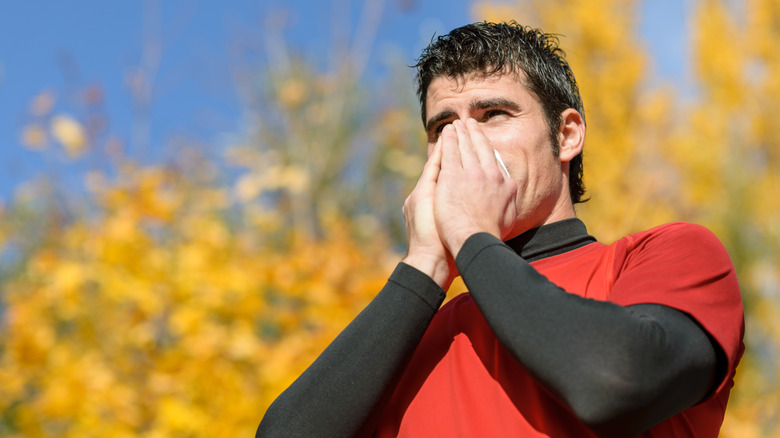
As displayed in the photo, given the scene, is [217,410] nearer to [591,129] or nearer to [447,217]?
[447,217]

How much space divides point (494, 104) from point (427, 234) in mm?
A: 385

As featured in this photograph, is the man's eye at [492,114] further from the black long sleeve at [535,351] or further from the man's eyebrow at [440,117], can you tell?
the black long sleeve at [535,351]

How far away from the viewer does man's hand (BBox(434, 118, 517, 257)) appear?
1128mm

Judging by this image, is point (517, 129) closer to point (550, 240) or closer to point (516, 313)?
point (550, 240)

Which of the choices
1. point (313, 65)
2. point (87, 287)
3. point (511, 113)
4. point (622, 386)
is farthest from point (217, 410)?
point (313, 65)

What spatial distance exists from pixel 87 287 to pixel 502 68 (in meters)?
3.20

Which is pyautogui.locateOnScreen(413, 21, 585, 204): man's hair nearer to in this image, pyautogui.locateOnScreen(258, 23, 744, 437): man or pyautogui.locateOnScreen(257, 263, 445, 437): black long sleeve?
pyautogui.locateOnScreen(258, 23, 744, 437): man

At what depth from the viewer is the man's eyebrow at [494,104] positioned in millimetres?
1431

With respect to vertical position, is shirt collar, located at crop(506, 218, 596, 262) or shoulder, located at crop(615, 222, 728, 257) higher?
shirt collar, located at crop(506, 218, 596, 262)

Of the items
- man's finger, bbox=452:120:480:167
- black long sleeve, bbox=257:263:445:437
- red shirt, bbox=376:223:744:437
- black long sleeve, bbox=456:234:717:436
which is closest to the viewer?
black long sleeve, bbox=456:234:717:436

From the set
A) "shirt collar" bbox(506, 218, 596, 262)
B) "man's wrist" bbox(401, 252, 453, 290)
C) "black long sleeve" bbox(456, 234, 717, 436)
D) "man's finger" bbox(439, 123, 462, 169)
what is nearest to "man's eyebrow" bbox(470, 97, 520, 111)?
"man's finger" bbox(439, 123, 462, 169)

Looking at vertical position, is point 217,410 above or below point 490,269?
above

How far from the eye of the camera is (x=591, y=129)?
12.3 meters

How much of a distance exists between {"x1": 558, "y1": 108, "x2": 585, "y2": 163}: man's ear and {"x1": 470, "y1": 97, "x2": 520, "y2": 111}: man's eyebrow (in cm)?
20
